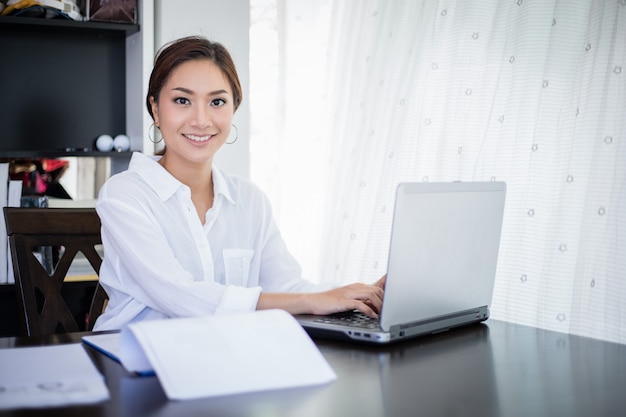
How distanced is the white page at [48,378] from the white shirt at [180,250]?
40cm

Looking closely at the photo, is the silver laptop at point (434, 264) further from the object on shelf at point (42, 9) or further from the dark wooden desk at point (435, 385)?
the object on shelf at point (42, 9)

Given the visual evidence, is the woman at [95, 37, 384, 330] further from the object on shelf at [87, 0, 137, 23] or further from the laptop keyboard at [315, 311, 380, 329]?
the object on shelf at [87, 0, 137, 23]

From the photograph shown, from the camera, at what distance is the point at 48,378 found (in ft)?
3.49

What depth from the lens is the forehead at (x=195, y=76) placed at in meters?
2.03

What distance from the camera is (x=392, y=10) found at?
2920 mm

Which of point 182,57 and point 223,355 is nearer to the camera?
point 223,355

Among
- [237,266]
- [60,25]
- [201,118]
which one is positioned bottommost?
[237,266]

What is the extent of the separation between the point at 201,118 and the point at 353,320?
2.52 feet

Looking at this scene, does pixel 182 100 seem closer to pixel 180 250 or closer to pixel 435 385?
pixel 180 250

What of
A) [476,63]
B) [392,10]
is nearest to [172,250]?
[476,63]

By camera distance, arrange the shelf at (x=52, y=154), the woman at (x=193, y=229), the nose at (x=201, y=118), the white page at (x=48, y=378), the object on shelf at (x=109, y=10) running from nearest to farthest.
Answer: the white page at (x=48, y=378) < the woman at (x=193, y=229) < the nose at (x=201, y=118) < the shelf at (x=52, y=154) < the object on shelf at (x=109, y=10)

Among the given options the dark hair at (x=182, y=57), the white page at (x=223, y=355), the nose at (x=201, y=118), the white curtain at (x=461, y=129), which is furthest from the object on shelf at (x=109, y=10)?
the white page at (x=223, y=355)

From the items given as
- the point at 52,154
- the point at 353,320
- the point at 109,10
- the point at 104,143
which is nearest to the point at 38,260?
the point at 353,320

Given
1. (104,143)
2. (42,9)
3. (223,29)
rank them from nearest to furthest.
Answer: (42,9), (104,143), (223,29)
